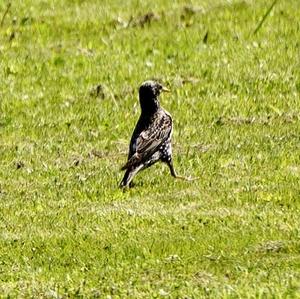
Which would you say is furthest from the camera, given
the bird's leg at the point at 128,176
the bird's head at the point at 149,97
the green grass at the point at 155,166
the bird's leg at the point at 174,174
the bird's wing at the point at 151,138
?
the bird's head at the point at 149,97

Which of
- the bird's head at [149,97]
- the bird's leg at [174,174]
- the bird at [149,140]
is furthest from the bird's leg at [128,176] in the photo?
the bird's head at [149,97]

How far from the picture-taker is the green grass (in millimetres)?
10359

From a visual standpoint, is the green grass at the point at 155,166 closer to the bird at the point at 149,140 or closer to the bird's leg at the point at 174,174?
the bird's leg at the point at 174,174

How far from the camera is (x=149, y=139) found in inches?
526

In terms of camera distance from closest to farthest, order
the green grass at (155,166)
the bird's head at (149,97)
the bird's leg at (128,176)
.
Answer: the green grass at (155,166)
the bird's leg at (128,176)
the bird's head at (149,97)

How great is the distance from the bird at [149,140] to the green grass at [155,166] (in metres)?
0.20

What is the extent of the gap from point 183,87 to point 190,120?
148 cm

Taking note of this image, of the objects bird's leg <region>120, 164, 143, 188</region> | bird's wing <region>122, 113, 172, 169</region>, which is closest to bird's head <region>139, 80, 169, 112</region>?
bird's wing <region>122, 113, 172, 169</region>

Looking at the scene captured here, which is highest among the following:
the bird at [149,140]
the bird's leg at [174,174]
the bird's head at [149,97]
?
the bird's head at [149,97]

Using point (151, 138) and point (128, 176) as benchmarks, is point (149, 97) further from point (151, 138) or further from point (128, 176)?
point (128, 176)

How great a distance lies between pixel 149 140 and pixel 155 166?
954 mm

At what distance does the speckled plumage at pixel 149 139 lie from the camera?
13070mm

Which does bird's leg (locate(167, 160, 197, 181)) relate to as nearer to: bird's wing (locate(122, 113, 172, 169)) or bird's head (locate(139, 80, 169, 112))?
bird's wing (locate(122, 113, 172, 169))

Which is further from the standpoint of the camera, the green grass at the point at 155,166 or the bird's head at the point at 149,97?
the bird's head at the point at 149,97
